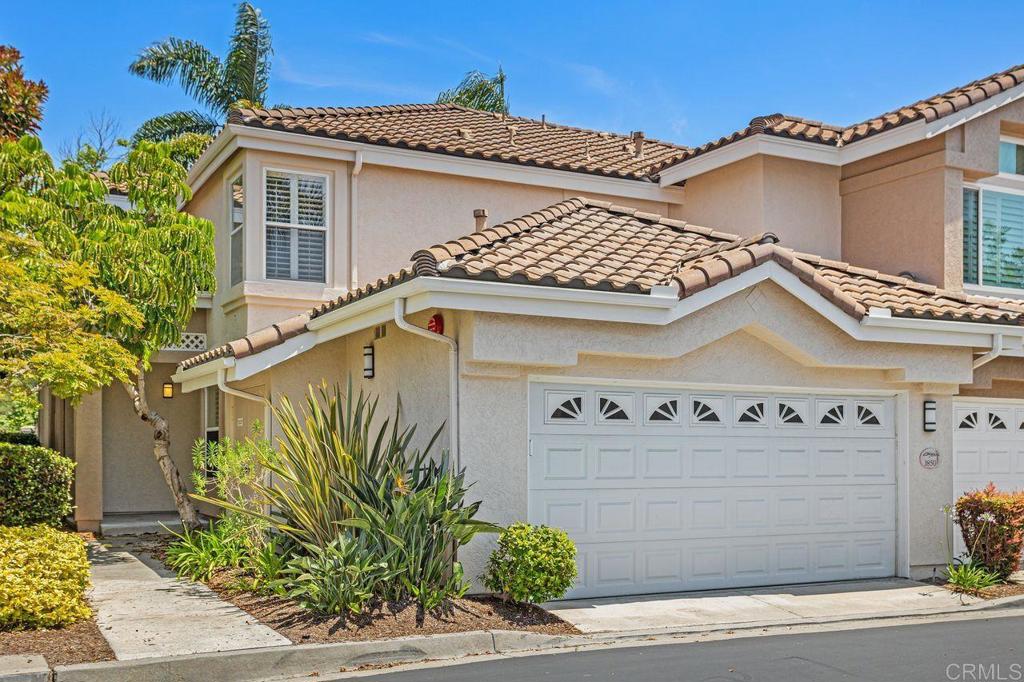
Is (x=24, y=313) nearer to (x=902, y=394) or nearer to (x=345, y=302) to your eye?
(x=345, y=302)

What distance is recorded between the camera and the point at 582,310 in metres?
10.8

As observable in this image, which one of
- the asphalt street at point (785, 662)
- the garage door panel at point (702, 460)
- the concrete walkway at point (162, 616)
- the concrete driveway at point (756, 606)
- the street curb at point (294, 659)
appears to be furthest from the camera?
the garage door panel at point (702, 460)

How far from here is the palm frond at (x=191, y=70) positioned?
29.5 metres

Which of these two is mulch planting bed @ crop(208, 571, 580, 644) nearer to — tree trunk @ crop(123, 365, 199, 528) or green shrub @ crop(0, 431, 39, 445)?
tree trunk @ crop(123, 365, 199, 528)

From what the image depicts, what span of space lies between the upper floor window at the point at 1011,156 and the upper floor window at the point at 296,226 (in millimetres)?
10910

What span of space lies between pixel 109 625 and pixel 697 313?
6924mm

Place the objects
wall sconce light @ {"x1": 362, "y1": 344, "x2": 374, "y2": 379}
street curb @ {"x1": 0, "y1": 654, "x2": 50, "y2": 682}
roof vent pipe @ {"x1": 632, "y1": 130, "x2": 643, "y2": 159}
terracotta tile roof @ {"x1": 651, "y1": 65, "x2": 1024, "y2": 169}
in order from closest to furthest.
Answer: street curb @ {"x1": 0, "y1": 654, "x2": 50, "y2": 682}
wall sconce light @ {"x1": 362, "y1": 344, "x2": 374, "y2": 379}
terracotta tile roof @ {"x1": 651, "y1": 65, "x2": 1024, "y2": 169}
roof vent pipe @ {"x1": 632, "y1": 130, "x2": 643, "y2": 159}

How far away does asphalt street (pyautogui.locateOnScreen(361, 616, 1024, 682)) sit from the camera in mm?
8312

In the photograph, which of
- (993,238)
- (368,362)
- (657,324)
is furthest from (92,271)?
(993,238)

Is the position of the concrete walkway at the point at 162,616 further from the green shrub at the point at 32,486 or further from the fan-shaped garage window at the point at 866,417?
the fan-shaped garage window at the point at 866,417

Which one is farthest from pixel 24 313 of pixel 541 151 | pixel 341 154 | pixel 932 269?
pixel 932 269

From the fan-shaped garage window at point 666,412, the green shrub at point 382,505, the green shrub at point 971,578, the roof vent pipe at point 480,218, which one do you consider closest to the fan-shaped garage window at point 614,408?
the fan-shaped garage window at point 666,412

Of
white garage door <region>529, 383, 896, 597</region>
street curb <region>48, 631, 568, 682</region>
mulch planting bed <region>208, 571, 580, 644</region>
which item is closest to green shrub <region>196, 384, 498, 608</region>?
mulch planting bed <region>208, 571, 580, 644</region>

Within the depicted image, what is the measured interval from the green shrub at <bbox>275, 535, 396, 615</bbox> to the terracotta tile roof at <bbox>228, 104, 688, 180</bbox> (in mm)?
7663
